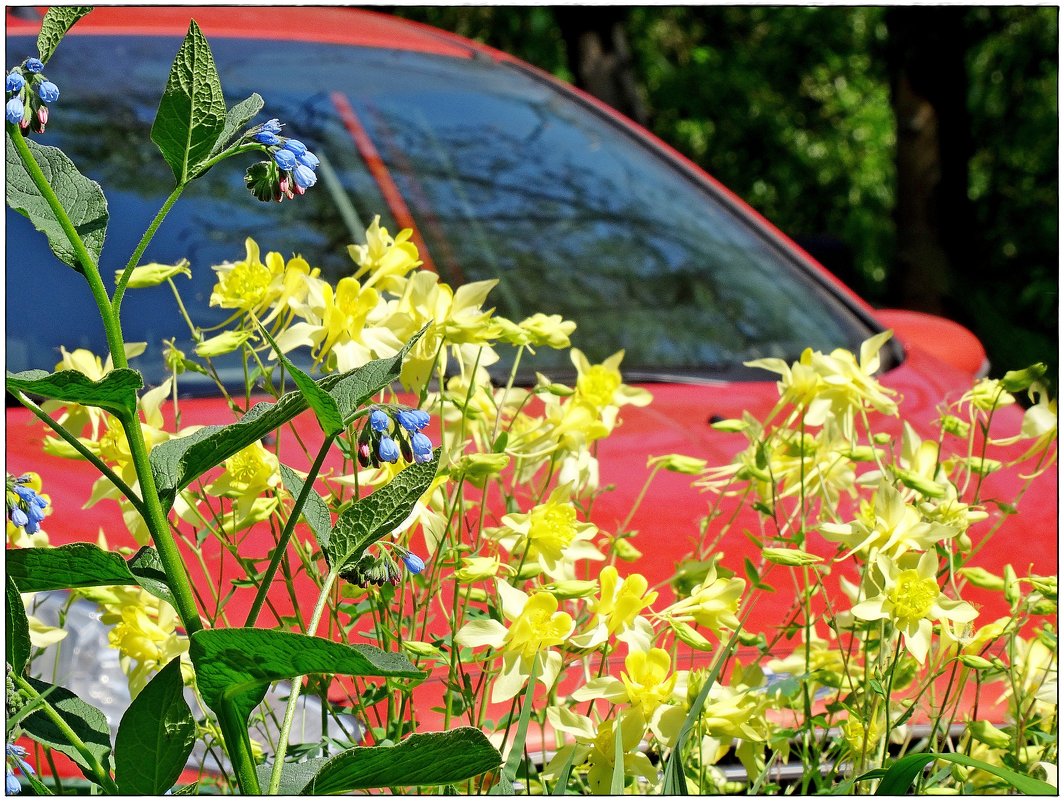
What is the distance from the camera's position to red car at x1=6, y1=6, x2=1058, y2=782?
2193 millimetres

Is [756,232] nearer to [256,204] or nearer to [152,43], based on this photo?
[256,204]

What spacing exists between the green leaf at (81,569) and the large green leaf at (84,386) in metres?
0.11

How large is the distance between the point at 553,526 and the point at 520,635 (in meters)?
0.12

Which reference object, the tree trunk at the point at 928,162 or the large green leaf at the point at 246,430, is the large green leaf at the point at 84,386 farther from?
the tree trunk at the point at 928,162

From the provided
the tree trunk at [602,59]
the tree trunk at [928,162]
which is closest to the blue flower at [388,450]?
the tree trunk at [928,162]

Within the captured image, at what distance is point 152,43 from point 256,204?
47 cm

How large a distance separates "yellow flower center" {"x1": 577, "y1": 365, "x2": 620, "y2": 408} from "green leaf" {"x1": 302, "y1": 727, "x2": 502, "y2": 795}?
1.73ft

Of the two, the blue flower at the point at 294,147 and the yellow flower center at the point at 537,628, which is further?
the yellow flower center at the point at 537,628

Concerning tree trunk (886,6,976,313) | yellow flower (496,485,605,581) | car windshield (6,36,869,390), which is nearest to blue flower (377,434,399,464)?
yellow flower (496,485,605,581)

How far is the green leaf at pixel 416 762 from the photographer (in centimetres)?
85

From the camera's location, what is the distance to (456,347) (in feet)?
4.09

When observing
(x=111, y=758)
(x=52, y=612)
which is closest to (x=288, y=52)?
(x=52, y=612)

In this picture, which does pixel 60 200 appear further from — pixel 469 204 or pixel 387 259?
pixel 469 204

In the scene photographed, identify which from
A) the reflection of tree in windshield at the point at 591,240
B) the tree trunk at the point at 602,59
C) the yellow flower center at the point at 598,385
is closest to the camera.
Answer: the yellow flower center at the point at 598,385
